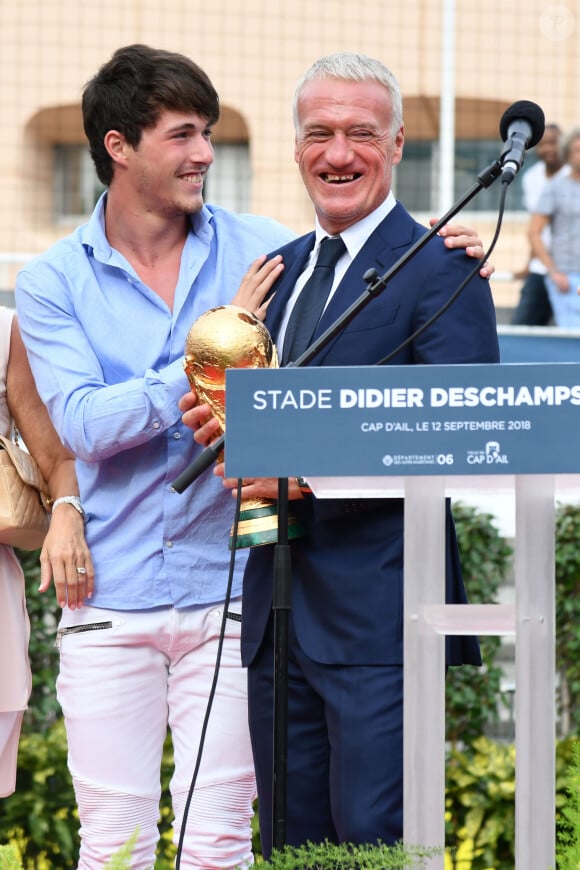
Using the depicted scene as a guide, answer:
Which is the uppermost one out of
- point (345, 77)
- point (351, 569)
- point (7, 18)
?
point (7, 18)

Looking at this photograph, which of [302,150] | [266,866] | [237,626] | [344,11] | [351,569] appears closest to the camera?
[266,866]

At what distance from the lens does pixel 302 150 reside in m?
3.00

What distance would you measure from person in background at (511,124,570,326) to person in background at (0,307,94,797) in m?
4.34

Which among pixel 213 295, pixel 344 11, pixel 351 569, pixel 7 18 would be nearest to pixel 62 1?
pixel 7 18

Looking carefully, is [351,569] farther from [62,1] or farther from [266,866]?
[62,1]

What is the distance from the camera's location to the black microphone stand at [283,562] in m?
2.51

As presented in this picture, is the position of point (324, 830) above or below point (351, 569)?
below

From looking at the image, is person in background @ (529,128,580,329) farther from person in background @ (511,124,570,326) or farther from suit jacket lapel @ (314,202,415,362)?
suit jacket lapel @ (314,202,415,362)

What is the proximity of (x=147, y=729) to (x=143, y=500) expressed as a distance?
516 mm

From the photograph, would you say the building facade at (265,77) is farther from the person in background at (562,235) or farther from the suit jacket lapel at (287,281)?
the suit jacket lapel at (287,281)

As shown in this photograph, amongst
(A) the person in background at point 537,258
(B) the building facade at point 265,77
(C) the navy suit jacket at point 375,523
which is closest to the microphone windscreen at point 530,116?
→ (C) the navy suit jacket at point 375,523

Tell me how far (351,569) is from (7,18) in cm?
896

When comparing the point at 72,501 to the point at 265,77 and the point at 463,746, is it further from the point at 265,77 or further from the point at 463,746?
the point at 265,77

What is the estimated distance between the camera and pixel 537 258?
7582 millimetres
